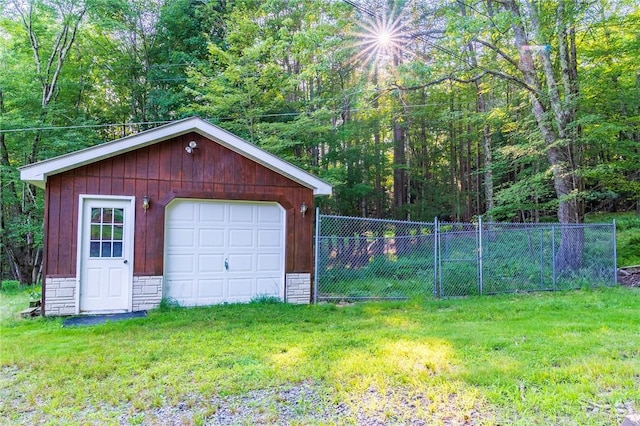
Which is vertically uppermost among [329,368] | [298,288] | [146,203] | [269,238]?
[146,203]

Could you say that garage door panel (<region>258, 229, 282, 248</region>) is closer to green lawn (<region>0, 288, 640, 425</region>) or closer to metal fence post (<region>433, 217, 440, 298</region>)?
green lawn (<region>0, 288, 640, 425</region>)

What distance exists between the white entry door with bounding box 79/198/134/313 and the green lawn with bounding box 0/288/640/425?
687 mm

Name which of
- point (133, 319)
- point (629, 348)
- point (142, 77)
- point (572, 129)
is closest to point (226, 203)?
point (133, 319)

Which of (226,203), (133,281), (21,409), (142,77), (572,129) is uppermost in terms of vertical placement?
(142,77)

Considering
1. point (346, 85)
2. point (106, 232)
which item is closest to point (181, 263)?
point (106, 232)

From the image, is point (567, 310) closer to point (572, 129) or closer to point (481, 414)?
point (481, 414)

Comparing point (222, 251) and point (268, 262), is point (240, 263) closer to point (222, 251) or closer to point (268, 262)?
point (222, 251)

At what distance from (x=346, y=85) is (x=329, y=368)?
13081mm

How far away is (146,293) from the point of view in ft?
20.1

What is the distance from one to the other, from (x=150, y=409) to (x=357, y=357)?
1.92 m

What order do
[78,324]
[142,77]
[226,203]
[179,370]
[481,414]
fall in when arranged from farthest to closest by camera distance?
1. [142,77]
2. [226,203]
3. [78,324]
4. [179,370]
5. [481,414]

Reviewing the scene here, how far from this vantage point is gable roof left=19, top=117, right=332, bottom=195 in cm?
561

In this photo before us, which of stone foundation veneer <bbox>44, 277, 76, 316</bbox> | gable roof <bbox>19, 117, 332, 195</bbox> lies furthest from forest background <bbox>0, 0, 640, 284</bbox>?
stone foundation veneer <bbox>44, 277, 76, 316</bbox>

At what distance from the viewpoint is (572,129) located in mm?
9141
